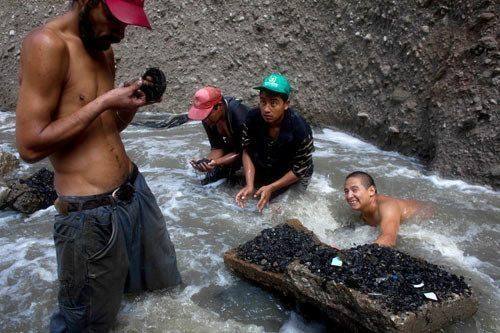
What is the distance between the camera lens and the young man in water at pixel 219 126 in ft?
15.0

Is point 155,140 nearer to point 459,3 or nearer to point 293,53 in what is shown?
point 293,53

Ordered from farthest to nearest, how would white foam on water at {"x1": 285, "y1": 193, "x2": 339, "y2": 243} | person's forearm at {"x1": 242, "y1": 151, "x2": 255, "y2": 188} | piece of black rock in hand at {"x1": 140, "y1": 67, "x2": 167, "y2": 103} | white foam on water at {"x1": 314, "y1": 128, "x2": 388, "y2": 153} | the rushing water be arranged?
white foam on water at {"x1": 314, "y1": 128, "x2": 388, "y2": 153} < person's forearm at {"x1": 242, "y1": 151, "x2": 255, "y2": 188} < white foam on water at {"x1": 285, "y1": 193, "x2": 339, "y2": 243} < the rushing water < piece of black rock in hand at {"x1": 140, "y1": 67, "x2": 167, "y2": 103}

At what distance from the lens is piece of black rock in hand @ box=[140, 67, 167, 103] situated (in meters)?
2.19

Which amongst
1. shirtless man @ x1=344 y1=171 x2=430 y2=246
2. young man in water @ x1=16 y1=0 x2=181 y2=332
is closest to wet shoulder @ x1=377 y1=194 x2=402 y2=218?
shirtless man @ x1=344 y1=171 x2=430 y2=246

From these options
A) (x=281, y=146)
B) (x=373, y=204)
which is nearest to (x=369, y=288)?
(x=373, y=204)

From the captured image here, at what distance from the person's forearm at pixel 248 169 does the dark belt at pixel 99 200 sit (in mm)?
2026

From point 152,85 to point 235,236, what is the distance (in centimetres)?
219

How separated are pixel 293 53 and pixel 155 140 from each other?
2705 millimetres

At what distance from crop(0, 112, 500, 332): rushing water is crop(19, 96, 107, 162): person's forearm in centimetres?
134

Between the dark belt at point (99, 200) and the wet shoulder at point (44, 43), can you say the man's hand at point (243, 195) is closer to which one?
the dark belt at point (99, 200)

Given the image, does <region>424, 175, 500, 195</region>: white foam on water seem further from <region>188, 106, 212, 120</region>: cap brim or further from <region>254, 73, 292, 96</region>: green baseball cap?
<region>188, 106, 212, 120</region>: cap brim

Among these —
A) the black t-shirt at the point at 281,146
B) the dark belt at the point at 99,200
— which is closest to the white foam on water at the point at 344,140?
the black t-shirt at the point at 281,146

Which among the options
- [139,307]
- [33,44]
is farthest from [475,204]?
[33,44]

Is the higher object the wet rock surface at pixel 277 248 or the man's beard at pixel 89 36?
the man's beard at pixel 89 36
